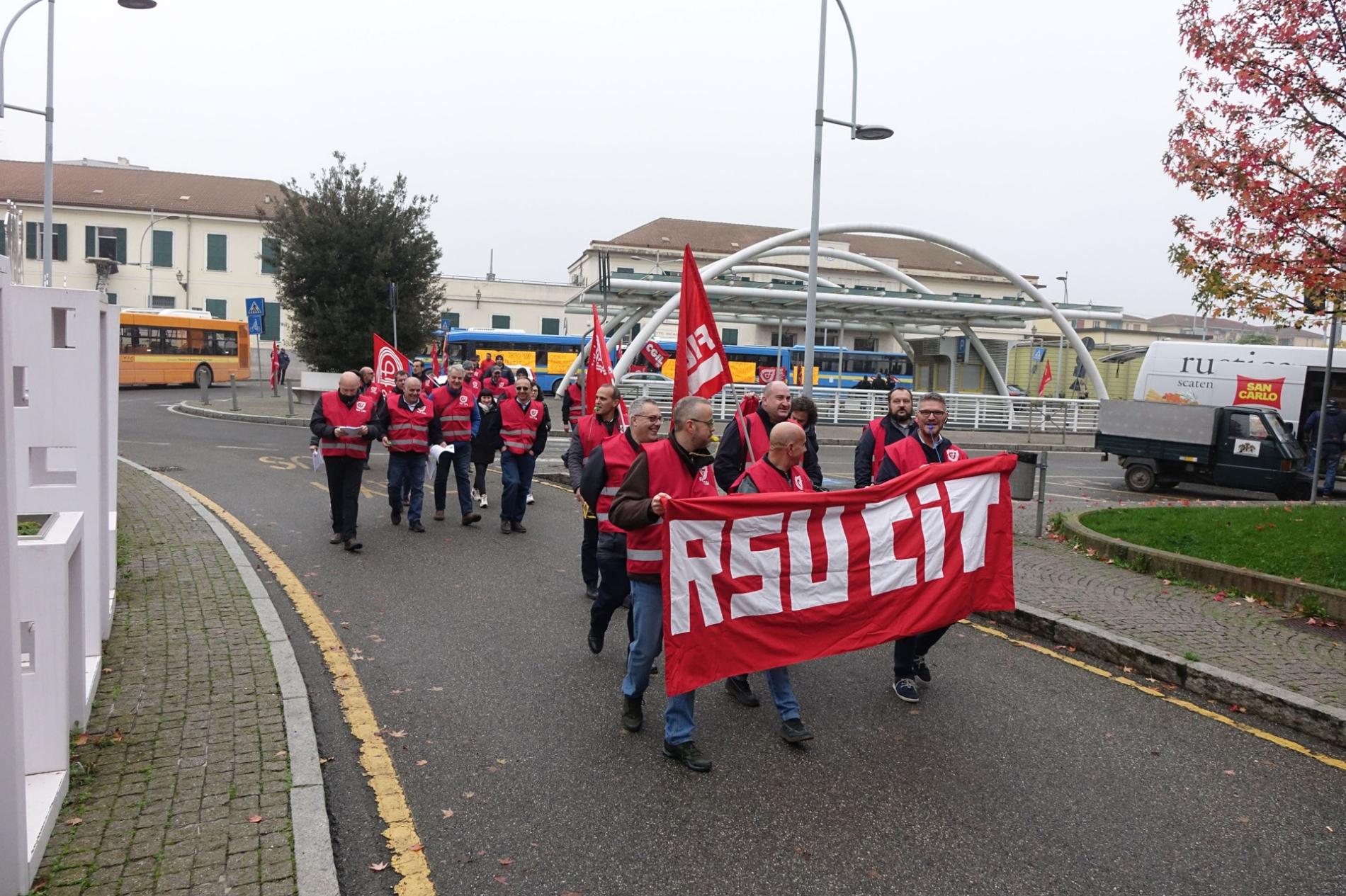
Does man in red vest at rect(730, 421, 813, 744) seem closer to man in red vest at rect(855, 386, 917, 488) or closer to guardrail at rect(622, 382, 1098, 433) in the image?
man in red vest at rect(855, 386, 917, 488)

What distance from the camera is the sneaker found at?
A: 5887mm

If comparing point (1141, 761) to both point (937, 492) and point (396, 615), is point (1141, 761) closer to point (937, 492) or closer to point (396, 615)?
point (937, 492)

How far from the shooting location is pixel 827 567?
544 centimetres

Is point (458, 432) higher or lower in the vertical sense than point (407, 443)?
higher

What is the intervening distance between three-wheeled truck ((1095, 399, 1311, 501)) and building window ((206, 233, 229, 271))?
174 feet

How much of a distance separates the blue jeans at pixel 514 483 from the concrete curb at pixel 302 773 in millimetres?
3778

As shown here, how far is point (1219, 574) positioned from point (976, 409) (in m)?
28.0

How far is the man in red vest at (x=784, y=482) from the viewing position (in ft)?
16.8

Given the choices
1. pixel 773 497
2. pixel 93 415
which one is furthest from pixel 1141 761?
pixel 93 415

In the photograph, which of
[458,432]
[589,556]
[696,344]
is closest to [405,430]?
[458,432]

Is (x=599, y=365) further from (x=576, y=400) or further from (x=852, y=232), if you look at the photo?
(x=852, y=232)

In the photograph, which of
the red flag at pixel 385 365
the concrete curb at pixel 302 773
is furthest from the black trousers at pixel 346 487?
the red flag at pixel 385 365

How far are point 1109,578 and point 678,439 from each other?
19.8 ft

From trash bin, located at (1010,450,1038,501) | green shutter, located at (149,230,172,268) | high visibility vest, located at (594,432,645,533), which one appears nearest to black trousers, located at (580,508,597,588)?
high visibility vest, located at (594,432,645,533)
